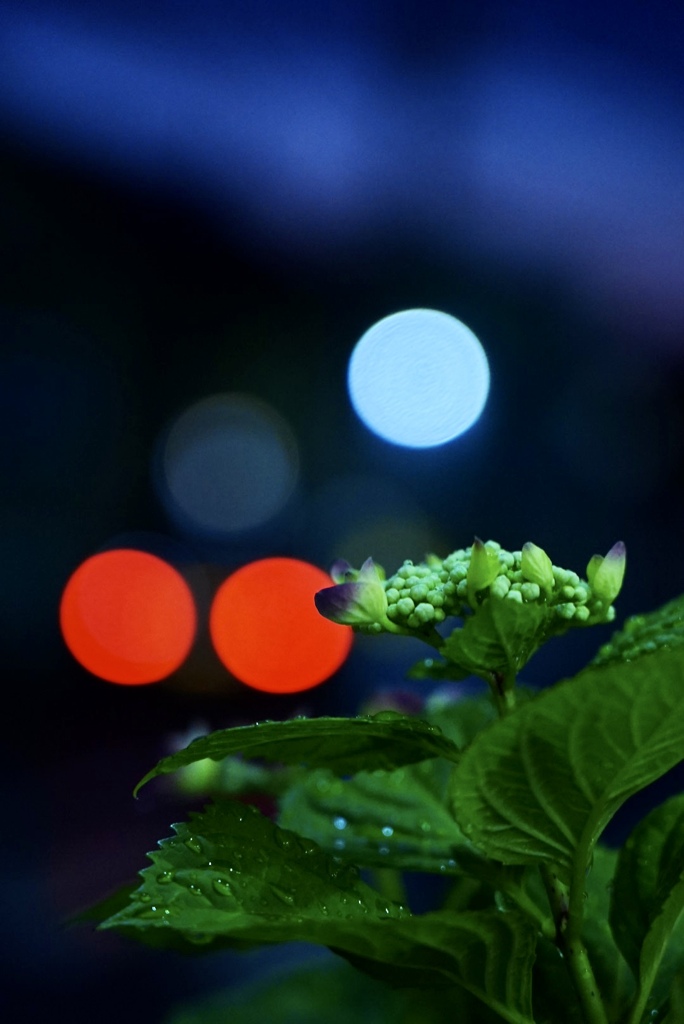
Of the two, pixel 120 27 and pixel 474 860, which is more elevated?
pixel 120 27

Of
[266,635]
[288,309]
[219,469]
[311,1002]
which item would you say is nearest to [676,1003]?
[311,1002]

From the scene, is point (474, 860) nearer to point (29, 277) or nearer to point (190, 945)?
point (190, 945)

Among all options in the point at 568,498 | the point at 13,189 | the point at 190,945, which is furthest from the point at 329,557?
the point at 190,945

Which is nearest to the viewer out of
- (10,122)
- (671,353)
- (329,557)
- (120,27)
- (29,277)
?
(120,27)

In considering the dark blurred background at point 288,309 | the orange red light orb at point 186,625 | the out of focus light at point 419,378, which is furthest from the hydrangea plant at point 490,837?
the orange red light orb at point 186,625

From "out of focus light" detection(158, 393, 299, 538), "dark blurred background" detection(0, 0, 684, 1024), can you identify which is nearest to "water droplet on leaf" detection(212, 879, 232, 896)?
"dark blurred background" detection(0, 0, 684, 1024)

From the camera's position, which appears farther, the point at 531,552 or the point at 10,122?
the point at 10,122
